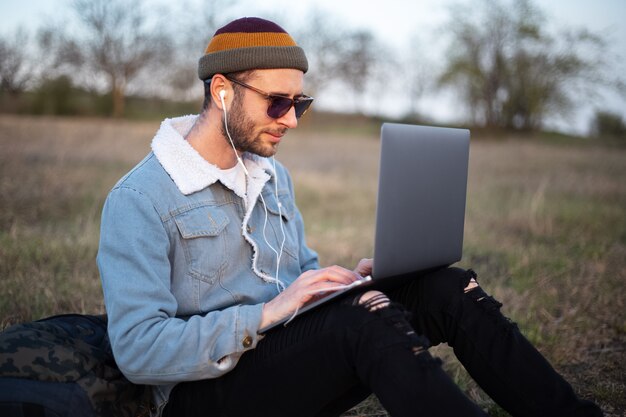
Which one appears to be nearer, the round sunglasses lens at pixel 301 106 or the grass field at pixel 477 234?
the round sunglasses lens at pixel 301 106

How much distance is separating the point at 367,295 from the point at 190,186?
28.2 inches

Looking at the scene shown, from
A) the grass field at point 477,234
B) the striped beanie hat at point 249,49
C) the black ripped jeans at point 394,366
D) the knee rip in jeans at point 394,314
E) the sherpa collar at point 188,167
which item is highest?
the striped beanie hat at point 249,49

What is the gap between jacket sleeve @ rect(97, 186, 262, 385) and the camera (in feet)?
5.55

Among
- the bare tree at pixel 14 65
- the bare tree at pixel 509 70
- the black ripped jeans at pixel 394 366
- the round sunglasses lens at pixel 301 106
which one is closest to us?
the black ripped jeans at pixel 394 366

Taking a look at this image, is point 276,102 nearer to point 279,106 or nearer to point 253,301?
point 279,106

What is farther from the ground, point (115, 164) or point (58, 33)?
point (58, 33)

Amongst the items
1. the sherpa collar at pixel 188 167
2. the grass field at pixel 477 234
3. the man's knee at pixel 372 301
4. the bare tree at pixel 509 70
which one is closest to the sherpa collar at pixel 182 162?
the sherpa collar at pixel 188 167

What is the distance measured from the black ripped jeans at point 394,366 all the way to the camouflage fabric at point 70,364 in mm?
→ 161

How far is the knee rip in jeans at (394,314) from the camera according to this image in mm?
1616

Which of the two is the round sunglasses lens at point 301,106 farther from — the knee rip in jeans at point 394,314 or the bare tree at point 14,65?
the bare tree at point 14,65

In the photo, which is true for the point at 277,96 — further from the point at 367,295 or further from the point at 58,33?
the point at 58,33

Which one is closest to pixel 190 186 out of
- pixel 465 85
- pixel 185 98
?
pixel 185 98

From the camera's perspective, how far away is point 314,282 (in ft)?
5.73

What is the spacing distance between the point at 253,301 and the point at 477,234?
183 inches
